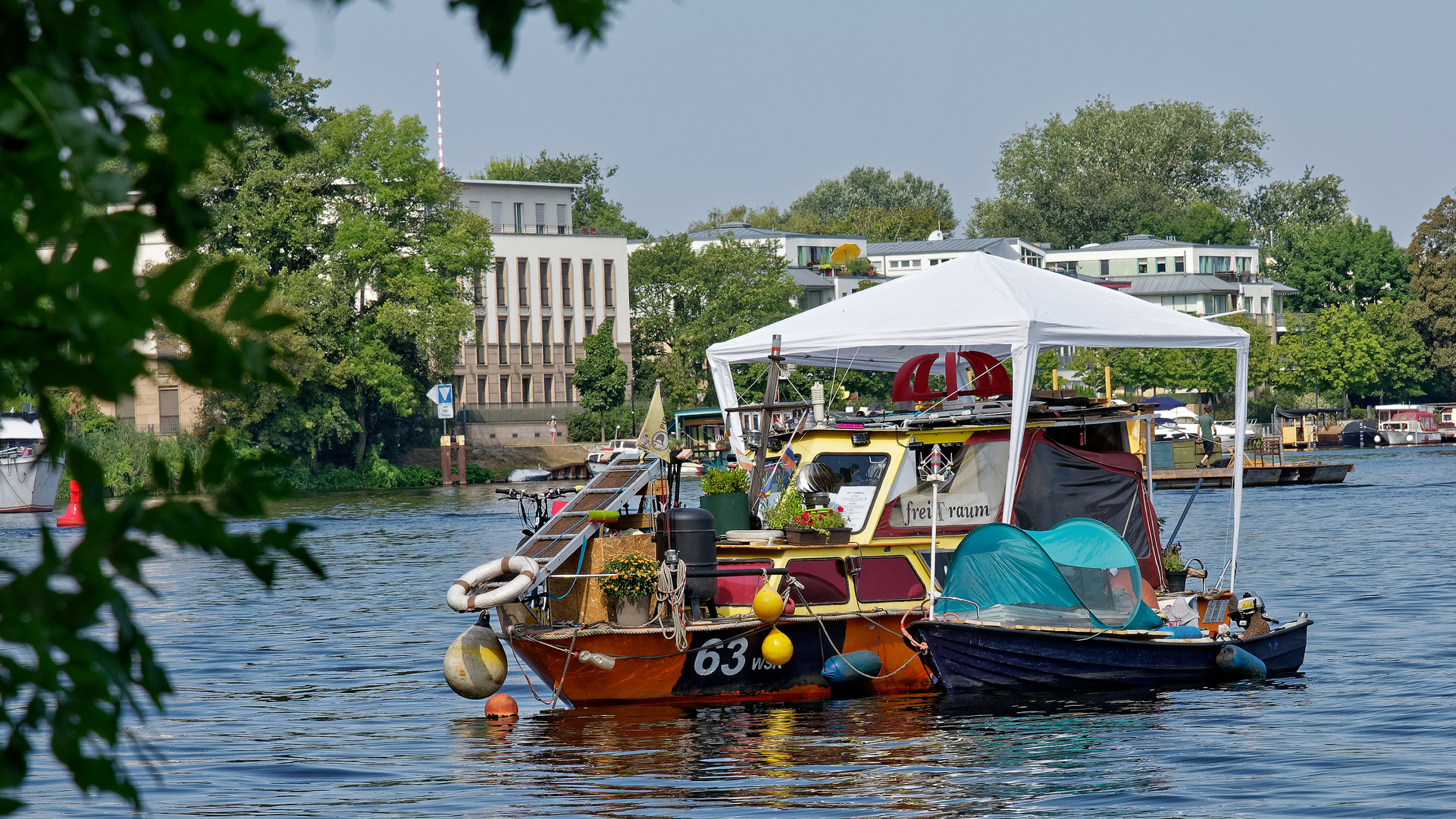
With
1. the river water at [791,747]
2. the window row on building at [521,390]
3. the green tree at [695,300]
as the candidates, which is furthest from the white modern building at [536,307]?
the river water at [791,747]

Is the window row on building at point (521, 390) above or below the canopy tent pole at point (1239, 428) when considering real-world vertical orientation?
above

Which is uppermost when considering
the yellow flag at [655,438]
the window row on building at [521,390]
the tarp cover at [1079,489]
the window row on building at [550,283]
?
the window row on building at [550,283]

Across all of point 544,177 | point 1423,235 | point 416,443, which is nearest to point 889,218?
point 544,177

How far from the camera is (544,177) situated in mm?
143250

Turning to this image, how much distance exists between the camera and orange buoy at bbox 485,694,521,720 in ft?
53.0

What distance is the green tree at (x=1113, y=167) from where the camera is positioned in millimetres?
133125

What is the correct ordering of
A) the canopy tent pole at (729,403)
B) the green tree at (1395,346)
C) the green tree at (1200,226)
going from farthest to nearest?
the green tree at (1200,226) < the green tree at (1395,346) < the canopy tent pole at (729,403)

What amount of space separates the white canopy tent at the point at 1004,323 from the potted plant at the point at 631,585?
369 centimetres

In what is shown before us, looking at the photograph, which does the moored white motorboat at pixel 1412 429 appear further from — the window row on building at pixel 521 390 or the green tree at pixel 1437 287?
the window row on building at pixel 521 390

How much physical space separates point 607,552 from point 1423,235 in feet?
360

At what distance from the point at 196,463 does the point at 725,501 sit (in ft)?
128

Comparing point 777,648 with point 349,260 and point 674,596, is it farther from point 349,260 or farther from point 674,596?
point 349,260

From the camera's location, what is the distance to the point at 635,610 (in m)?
15.2

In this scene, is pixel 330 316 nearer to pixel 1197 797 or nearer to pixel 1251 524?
pixel 1251 524
